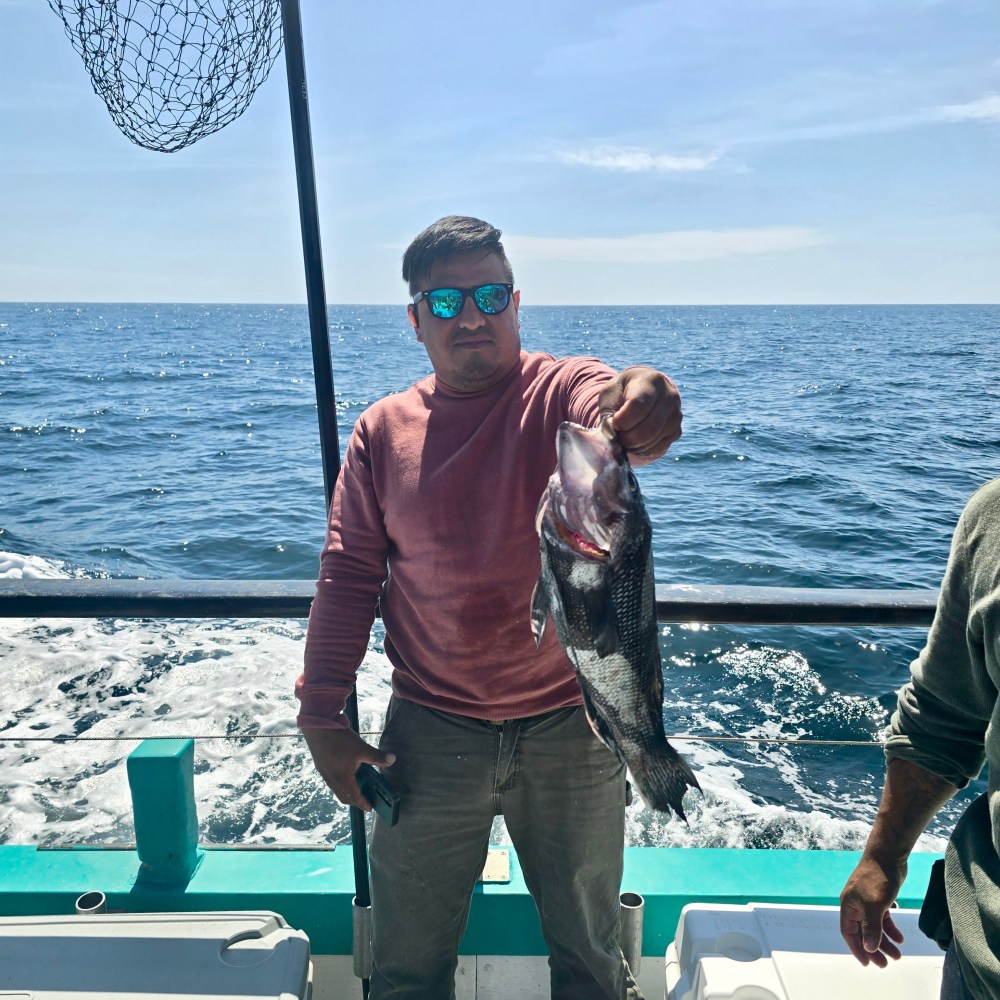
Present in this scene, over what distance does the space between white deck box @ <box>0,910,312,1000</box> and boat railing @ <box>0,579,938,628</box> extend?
2.94ft

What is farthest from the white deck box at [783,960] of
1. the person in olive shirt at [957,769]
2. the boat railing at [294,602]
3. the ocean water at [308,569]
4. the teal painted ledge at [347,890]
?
the boat railing at [294,602]

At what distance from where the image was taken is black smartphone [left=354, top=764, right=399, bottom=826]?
2426mm

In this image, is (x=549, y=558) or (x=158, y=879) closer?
(x=549, y=558)

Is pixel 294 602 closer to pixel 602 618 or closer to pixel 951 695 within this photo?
pixel 602 618

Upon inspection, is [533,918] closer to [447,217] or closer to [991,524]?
[991,524]

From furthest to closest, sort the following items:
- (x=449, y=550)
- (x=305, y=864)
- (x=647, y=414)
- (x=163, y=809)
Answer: (x=305, y=864) → (x=163, y=809) → (x=449, y=550) → (x=647, y=414)

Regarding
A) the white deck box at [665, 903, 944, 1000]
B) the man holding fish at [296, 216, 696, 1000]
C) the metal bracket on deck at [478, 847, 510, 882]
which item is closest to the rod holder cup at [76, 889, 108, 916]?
the man holding fish at [296, 216, 696, 1000]

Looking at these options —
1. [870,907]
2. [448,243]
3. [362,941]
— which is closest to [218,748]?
[362,941]

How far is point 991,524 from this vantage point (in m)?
1.59

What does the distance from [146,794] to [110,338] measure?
71933 mm

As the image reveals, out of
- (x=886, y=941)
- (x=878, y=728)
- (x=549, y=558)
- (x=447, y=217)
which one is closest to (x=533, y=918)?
(x=886, y=941)

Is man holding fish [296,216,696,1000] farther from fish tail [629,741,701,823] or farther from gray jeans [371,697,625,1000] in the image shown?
fish tail [629,741,701,823]

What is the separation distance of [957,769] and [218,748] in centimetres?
574

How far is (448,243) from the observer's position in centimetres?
238
